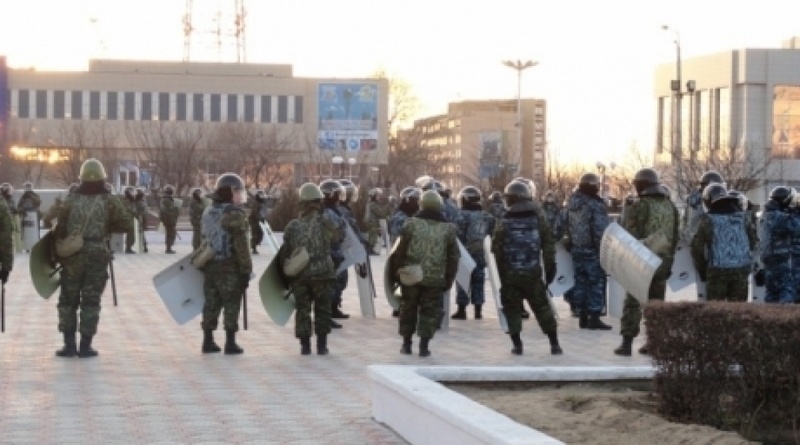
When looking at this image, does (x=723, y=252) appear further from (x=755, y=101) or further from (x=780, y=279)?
(x=755, y=101)

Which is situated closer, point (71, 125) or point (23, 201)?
point (23, 201)

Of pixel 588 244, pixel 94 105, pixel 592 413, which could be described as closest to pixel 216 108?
pixel 94 105

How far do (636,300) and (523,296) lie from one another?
1.08 meters

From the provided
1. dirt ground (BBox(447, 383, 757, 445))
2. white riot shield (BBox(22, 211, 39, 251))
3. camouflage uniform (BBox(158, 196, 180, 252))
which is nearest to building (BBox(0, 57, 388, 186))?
camouflage uniform (BBox(158, 196, 180, 252))

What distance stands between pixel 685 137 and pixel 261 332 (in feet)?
215

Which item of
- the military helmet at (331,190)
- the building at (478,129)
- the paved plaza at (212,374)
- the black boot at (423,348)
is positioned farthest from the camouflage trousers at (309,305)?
the building at (478,129)

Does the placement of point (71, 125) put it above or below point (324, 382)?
above

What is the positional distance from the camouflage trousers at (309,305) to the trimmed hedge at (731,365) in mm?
5694

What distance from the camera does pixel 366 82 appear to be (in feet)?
288

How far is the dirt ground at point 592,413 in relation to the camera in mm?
8445

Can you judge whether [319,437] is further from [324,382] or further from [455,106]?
[455,106]

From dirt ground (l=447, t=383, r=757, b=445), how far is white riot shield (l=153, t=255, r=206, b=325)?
530cm

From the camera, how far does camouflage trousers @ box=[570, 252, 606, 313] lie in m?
17.7

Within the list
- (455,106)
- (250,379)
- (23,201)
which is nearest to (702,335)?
(250,379)
